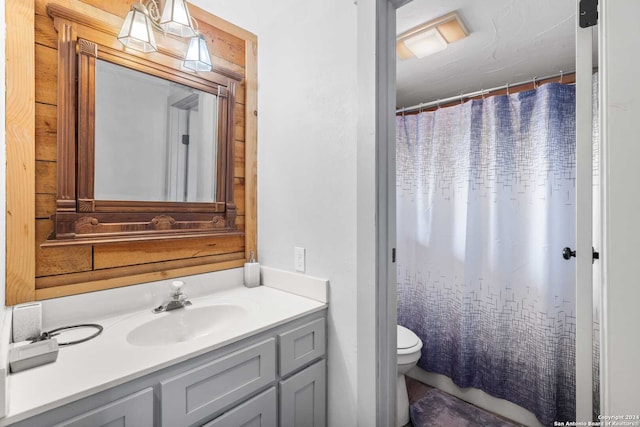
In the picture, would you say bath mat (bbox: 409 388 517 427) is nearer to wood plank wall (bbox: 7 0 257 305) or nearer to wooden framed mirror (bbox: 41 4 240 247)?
wood plank wall (bbox: 7 0 257 305)

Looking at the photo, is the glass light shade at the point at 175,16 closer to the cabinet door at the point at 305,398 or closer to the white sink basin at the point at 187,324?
the white sink basin at the point at 187,324

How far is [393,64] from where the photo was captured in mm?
1178

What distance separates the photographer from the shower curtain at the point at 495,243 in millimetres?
1655

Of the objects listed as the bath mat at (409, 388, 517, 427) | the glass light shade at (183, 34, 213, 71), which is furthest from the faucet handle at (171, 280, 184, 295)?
the bath mat at (409, 388, 517, 427)

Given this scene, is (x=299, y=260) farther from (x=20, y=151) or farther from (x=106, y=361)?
(x=20, y=151)

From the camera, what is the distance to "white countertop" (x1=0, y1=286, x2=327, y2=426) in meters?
0.68

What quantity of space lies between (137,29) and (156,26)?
12 cm

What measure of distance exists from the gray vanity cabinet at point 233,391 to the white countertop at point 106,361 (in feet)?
0.09

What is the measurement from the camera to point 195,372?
0.89 m

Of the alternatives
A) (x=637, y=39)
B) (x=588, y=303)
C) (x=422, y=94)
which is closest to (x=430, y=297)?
(x=588, y=303)

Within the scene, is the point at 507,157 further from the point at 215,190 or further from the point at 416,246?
the point at 215,190

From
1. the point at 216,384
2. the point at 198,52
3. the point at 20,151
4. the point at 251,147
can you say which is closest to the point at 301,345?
the point at 216,384

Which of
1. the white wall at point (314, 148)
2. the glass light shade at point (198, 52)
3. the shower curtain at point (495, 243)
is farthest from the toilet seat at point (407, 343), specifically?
the glass light shade at point (198, 52)

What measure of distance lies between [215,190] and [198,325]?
0.63 meters
